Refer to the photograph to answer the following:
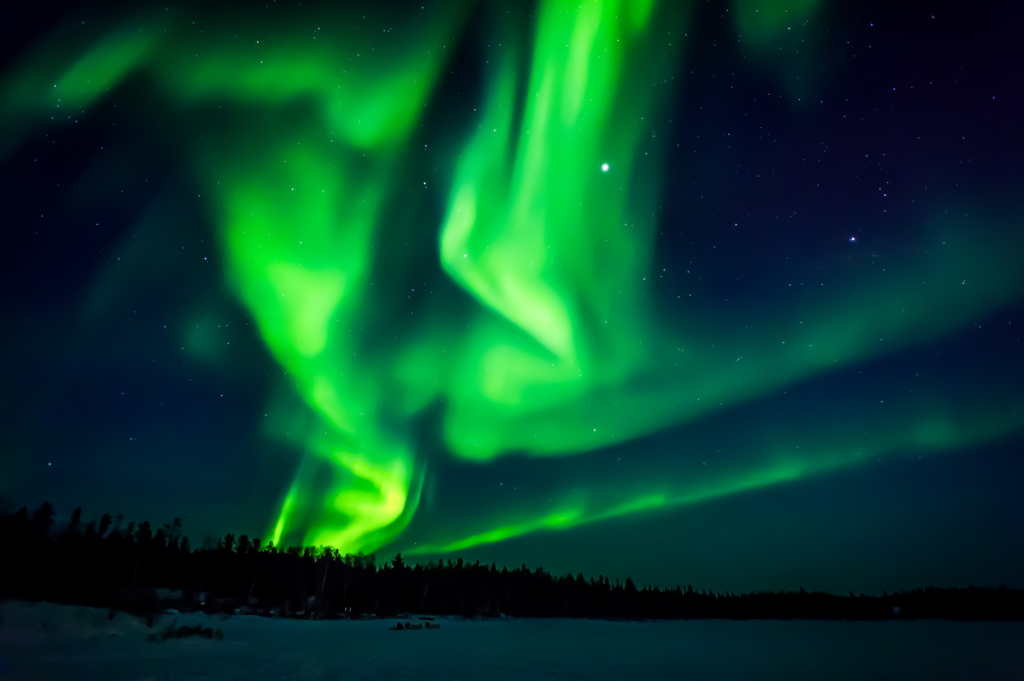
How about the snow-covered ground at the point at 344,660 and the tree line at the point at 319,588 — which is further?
the tree line at the point at 319,588

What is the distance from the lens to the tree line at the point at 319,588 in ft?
125

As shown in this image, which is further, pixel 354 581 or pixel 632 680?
pixel 354 581

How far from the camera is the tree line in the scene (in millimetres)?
38031

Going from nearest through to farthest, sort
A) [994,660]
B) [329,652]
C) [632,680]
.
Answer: [632,680] < [329,652] < [994,660]

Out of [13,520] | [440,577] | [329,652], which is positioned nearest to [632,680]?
[329,652]

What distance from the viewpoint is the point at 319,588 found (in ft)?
204

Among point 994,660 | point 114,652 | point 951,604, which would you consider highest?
point 951,604

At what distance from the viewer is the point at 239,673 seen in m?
14.3

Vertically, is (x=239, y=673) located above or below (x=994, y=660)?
below

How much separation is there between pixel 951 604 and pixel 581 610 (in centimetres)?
7763

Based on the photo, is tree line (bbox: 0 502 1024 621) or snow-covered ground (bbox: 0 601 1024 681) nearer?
snow-covered ground (bbox: 0 601 1024 681)

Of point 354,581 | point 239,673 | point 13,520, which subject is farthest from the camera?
point 354,581

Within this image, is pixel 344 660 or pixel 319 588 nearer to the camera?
A: pixel 344 660

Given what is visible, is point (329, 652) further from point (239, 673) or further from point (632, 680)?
point (632, 680)
